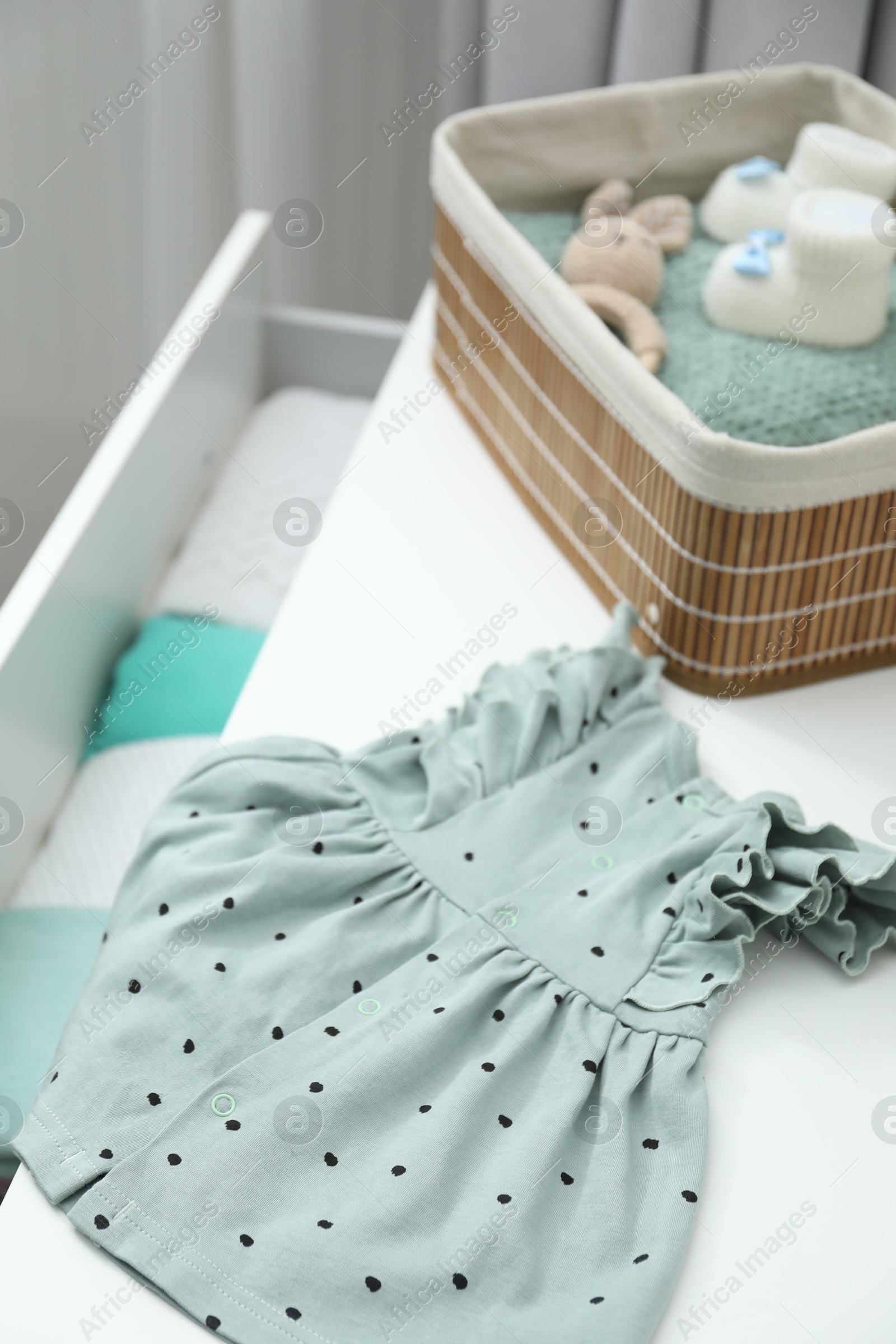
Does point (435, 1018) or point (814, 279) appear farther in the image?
point (814, 279)

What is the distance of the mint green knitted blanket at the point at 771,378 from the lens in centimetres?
92

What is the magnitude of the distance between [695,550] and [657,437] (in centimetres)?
8

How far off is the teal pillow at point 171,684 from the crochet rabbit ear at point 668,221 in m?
0.55

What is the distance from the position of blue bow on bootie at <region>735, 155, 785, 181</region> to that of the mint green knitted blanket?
4.1 inches

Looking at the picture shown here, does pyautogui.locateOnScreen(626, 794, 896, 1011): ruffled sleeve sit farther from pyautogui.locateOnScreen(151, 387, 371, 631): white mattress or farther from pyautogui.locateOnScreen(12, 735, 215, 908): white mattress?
pyautogui.locateOnScreen(151, 387, 371, 631): white mattress

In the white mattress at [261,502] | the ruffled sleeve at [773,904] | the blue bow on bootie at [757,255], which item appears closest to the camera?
the ruffled sleeve at [773,904]

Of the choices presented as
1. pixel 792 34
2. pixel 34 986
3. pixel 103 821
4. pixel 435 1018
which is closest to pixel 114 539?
pixel 103 821

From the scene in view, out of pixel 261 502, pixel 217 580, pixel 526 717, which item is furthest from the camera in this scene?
pixel 261 502

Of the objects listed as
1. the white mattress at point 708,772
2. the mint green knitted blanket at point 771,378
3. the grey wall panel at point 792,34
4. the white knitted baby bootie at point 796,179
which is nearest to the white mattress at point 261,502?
the white mattress at point 708,772

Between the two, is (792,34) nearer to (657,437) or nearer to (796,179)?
(796,179)

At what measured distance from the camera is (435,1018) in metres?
0.67

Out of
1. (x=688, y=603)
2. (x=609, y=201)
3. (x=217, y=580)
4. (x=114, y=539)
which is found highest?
(x=609, y=201)

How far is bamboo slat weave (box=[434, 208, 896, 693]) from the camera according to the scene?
855 mm

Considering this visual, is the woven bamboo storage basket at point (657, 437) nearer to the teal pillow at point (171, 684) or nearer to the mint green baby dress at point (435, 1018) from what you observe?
the mint green baby dress at point (435, 1018)
